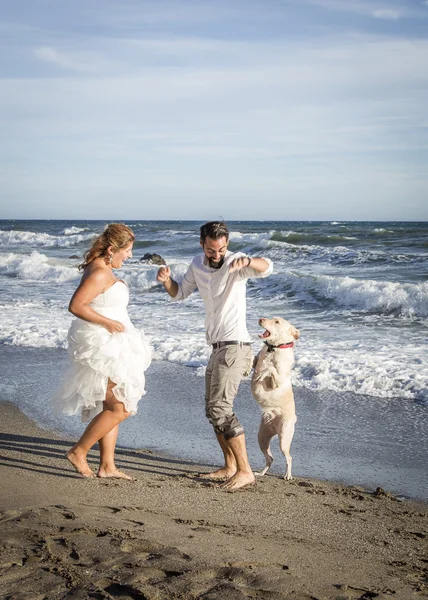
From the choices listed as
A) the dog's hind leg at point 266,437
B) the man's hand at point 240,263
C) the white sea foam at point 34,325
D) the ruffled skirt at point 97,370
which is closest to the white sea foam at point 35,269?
the white sea foam at point 34,325

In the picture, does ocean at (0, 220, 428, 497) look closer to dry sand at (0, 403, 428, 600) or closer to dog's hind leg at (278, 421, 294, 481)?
dog's hind leg at (278, 421, 294, 481)

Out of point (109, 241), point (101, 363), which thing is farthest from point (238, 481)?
point (109, 241)

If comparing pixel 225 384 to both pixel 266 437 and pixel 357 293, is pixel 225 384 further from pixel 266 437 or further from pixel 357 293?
pixel 357 293

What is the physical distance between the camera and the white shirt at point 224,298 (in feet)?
15.3

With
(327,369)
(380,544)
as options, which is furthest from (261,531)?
(327,369)

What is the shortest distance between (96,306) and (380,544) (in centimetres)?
241

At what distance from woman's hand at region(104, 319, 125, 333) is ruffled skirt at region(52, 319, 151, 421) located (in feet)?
0.12

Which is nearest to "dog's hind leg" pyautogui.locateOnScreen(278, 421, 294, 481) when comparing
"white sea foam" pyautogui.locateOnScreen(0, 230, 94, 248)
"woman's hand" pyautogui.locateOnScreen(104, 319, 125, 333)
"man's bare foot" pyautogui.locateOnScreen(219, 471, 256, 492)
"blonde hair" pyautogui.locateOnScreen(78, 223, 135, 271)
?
"man's bare foot" pyautogui.locateOnScreen(219, 471, 256, 492)

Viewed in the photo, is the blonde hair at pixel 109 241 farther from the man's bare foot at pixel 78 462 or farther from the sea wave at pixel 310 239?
the sea wave at pixel 310 239

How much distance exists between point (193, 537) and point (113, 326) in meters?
1.71

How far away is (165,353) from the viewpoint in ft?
30.5

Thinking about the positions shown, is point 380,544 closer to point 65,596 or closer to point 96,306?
point 65,596

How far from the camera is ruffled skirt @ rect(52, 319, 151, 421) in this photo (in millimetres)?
4727

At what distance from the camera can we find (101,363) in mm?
4719
